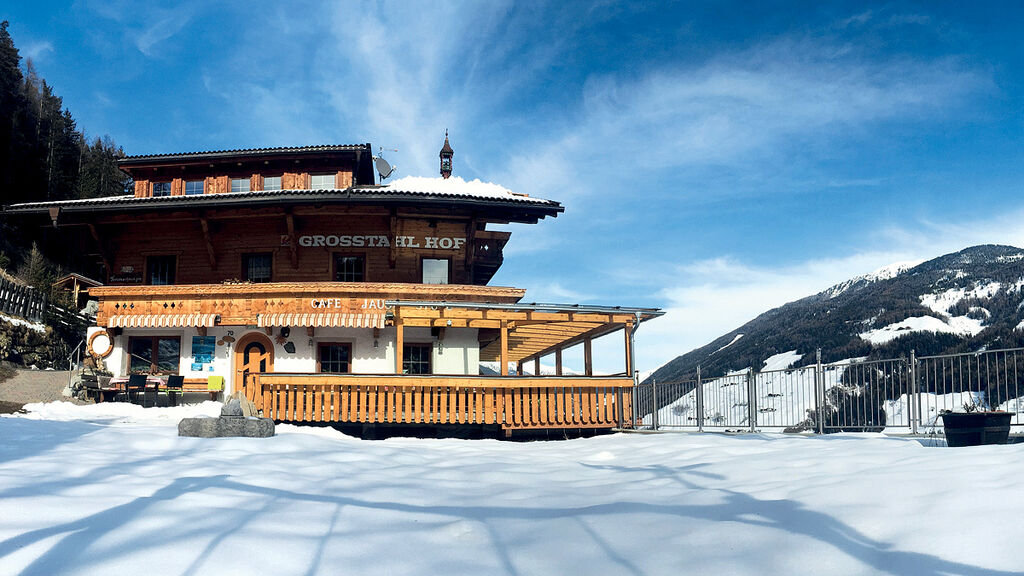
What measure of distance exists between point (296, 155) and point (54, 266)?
26988 mm

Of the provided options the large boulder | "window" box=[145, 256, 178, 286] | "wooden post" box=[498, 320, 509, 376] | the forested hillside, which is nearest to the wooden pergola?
"wooden post" box=[498, 320, 509, 376]

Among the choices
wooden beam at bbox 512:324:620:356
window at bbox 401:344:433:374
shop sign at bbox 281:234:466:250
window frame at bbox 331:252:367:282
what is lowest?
window at bbox 401:344:433:374

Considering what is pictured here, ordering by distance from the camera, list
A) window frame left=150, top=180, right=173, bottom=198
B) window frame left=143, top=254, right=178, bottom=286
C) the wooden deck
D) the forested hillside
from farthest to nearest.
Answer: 1. the forested hillside
2. window frame left=150, top=180, right=173, bottom=198
3. window frame left=143, top=254, right=178, bottom=286
4. the wooden deck

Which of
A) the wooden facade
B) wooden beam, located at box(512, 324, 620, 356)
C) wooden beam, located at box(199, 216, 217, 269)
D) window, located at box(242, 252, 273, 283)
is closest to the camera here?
wooden beam, located at box(512, 324, 620, 356)

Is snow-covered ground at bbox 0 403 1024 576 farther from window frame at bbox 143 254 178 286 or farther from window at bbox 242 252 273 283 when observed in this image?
window frame at bbox 143 254 178 286

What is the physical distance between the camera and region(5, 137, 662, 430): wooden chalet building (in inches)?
740

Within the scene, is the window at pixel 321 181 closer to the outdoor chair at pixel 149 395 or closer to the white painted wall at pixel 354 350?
the white painted wall at pixel 354 350

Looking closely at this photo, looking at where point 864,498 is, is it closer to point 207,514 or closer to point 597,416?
point 207,514

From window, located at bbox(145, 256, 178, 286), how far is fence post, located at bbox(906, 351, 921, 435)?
20.9 meters

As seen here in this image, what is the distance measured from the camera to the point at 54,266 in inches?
1576

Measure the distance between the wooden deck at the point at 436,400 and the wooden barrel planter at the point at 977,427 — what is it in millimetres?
7076

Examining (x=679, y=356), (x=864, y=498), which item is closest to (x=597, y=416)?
(x=864, y=498)

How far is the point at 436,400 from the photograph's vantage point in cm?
1404

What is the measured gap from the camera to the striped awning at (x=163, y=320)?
18781 mm
